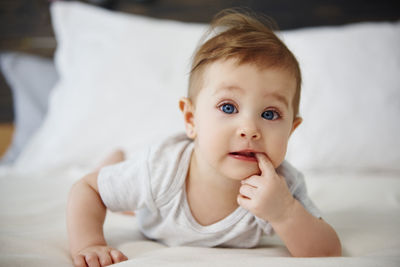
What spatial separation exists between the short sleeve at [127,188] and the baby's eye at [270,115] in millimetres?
290

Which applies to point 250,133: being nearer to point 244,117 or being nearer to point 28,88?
point 244,117

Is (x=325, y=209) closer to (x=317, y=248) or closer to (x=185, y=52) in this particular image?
(x=317, y=248)

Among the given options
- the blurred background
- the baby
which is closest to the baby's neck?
the baby

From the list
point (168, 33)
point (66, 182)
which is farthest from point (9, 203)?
point (168, 33)

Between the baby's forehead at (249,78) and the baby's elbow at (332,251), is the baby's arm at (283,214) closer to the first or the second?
the baby's elbow at (332,251)

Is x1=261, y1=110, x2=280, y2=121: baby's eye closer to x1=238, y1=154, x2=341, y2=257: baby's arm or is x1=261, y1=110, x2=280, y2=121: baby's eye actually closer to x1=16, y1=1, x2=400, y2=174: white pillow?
x1=238, y1=154, x2=341, y2=257: baby's arm

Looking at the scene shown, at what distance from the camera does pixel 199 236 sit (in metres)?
0.79

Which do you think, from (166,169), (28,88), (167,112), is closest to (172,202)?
(166,169)

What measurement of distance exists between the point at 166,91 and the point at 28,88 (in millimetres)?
777

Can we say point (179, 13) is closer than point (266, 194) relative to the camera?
No

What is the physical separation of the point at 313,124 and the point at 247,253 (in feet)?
2.38

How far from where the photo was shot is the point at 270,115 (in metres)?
0.71

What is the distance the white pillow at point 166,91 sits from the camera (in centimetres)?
129

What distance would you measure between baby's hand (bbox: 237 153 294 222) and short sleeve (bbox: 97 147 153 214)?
0.22 meters
